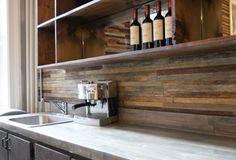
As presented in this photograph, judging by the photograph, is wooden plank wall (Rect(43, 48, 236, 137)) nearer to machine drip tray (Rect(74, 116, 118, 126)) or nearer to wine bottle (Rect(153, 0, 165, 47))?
machine drip tray (Rect(74, 116, 118, 126))

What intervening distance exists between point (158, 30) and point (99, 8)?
1.86 feet

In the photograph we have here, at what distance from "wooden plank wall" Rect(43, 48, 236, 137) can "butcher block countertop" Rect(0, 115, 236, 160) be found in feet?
0.28

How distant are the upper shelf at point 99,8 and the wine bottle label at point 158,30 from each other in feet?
1.19

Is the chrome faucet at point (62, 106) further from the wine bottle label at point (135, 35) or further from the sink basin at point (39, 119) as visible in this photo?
the wine bottle label at point (135, 35)

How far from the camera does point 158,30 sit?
1325mm

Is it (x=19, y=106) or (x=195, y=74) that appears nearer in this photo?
(x=195, y=74)

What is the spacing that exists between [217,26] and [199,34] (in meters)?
0.09

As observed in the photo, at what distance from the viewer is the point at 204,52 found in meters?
1.33

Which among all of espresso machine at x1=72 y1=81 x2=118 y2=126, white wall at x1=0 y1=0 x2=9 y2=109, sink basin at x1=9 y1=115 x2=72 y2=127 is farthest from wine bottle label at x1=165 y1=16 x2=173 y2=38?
white wall at x1=0 y1=0 x2=9 y2=109

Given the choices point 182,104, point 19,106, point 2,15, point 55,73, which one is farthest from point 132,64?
point 2,15

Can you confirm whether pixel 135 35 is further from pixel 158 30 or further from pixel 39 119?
pixel 39 119

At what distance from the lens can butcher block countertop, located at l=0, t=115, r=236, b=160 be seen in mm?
997

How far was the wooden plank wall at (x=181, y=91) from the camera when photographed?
4.20 ft

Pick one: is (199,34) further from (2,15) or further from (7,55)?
(2,15)
